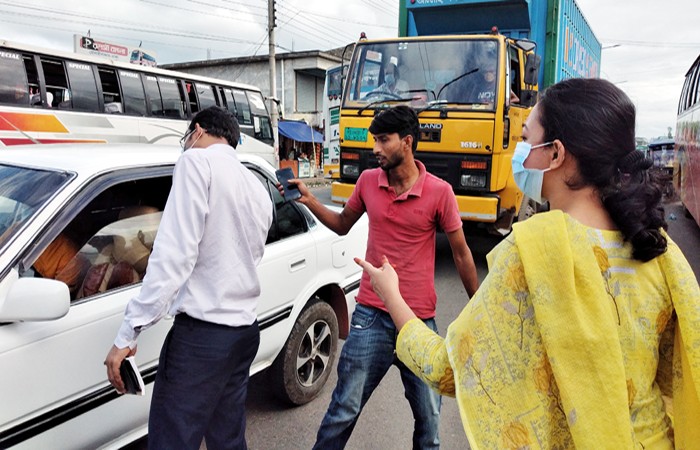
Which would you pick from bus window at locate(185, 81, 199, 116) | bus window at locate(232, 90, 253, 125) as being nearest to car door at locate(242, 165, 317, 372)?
bus window at locate(185, 81, 199, 116)

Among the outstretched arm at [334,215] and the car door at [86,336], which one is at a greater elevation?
the outstretched arm at [334,215]

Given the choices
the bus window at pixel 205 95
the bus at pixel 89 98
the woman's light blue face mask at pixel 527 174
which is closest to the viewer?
the woman's light blue face mask at pixel 527 174

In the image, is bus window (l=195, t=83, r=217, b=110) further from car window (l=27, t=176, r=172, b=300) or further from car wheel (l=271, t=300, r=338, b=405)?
car window (l=27, t=176, r=172, b=300)

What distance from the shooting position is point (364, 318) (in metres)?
2.49

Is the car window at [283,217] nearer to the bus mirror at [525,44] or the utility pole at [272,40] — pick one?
the bus mirror at [525,44]

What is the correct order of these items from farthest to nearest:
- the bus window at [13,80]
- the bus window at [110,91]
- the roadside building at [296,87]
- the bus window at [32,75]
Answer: the roadside building at [296,87]
the bus window at [110,91]
the bus window at [32,75]
the bus window at [13,80]

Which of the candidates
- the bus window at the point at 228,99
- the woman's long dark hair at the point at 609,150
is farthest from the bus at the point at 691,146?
the bus window at the point at 228,99

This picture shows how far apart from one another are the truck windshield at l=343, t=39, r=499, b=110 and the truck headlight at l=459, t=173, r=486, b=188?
78 cm

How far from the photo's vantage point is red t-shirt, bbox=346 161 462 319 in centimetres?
252

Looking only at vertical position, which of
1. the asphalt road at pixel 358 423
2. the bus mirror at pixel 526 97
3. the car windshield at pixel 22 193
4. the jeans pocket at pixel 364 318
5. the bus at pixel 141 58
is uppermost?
the bus at pixel 141 58

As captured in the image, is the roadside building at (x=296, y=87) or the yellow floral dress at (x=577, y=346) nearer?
the yellow floral dress at (x=577, y=346)

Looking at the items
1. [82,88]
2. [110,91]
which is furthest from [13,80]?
[110,91]

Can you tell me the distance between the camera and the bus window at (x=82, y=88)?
11.6m

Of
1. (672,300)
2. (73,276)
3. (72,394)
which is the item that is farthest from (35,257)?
(672,300)
